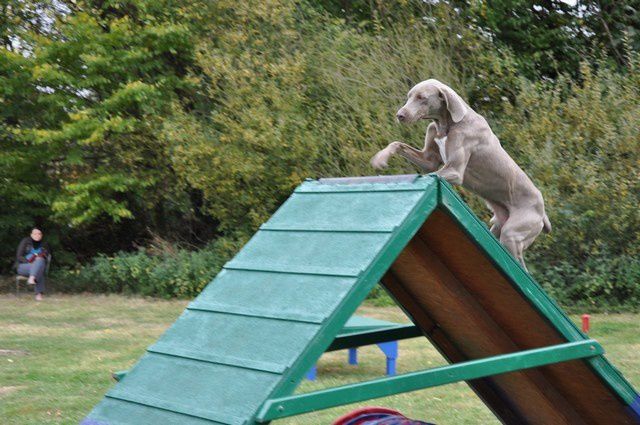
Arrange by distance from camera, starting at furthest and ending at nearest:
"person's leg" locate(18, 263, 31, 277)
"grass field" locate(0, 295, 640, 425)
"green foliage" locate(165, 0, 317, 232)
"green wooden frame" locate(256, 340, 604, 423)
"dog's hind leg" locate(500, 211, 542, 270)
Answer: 1. "person's leg" locate(18, 263, 31, 277)
2. "green foliage" locate(165, 0, 317, 232)
3. "grass field" locate(0, 295, 640, 425)
4. "dog's hind leg" locate(500, 211, 542, 270)
5. "green wooden frame" locate(256, 340, 604, 423)

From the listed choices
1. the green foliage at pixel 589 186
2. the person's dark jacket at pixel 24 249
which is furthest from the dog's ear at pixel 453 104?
the person's dark jacket at pixel 24 249

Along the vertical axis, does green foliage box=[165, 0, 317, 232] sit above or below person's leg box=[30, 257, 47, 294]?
above

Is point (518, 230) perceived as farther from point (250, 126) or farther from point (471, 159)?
point (250, 126)

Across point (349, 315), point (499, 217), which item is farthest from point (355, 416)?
point (349, 315)

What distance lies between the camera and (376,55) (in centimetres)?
1547

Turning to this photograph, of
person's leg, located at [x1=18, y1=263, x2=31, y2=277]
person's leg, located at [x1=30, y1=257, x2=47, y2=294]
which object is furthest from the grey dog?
person's leg, located at [x1=18, y1=263, x2=31, y2=277]

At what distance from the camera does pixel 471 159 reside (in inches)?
173

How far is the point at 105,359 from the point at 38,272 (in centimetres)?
681

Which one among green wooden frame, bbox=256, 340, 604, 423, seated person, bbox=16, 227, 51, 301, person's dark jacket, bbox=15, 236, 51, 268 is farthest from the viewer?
person's dark jacket, bbox=15, 236, 51, 268

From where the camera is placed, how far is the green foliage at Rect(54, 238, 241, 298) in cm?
1542

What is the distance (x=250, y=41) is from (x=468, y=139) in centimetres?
1260

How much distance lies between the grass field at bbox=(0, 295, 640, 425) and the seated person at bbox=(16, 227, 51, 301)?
88 centimetres

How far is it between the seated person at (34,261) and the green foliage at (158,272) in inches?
37.6

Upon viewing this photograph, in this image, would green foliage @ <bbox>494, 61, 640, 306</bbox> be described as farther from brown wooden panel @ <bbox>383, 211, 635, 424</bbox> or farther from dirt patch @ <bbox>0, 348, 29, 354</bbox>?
brown wooden panel @ <bbox>383, 211, 635, 424</bbox>
